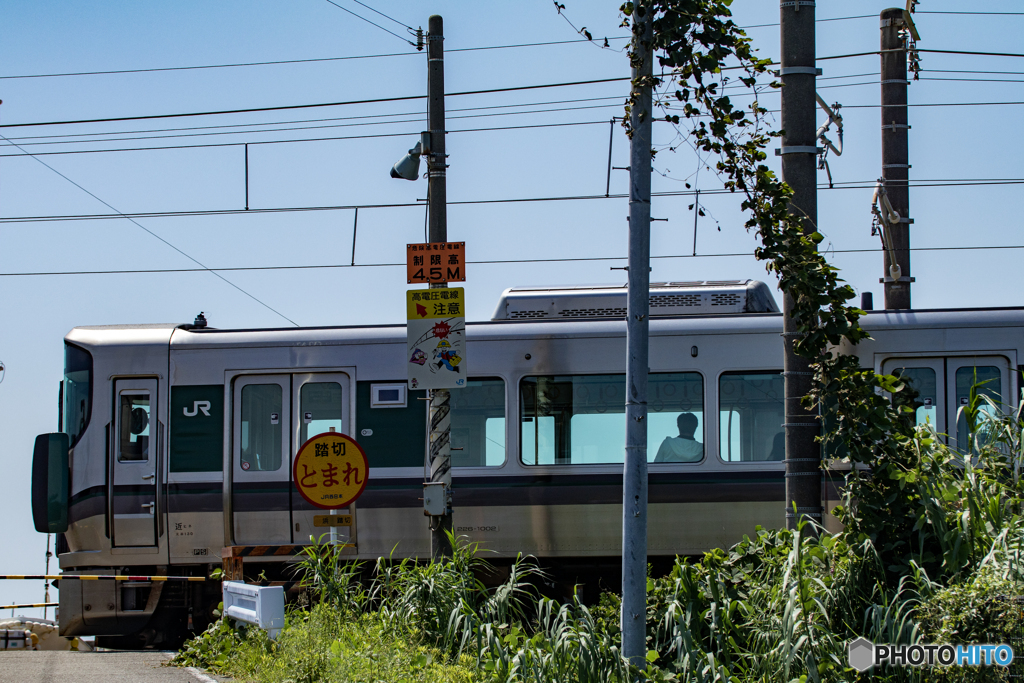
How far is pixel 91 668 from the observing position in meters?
8.11

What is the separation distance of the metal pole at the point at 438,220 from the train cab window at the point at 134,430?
3.38 meters

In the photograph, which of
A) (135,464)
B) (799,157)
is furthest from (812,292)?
(135,464)

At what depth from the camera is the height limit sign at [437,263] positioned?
9.18 metres

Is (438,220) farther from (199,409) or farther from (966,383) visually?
(966,383)

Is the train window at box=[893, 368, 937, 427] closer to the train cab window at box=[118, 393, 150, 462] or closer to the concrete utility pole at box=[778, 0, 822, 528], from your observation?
the concrete utility pole at box=[778, 0, 822, 528]

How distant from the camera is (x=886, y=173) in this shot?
11984mm

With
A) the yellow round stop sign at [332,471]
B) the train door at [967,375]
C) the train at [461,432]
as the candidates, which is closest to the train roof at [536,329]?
the train at [461,432]

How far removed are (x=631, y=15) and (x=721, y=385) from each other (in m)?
4.46

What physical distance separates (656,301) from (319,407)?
12.1 ft

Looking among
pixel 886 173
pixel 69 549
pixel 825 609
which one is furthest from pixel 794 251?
pixel 69 549

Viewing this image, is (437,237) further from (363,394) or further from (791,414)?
(791,414)

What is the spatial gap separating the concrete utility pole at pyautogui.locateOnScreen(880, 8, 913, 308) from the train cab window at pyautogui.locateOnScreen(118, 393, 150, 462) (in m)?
8.53

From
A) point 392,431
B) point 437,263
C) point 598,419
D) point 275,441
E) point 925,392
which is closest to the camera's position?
point 437,263

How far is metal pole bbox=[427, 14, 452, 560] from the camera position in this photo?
8.98 m
